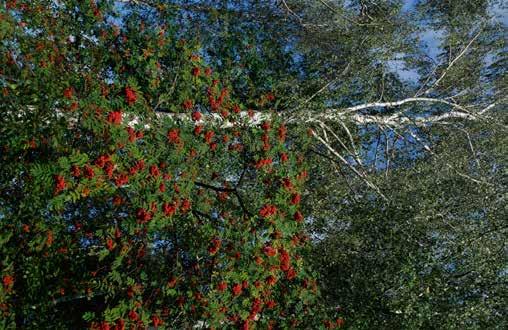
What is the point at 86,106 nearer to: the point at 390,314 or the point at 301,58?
the point at 390,314

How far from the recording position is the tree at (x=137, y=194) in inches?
303

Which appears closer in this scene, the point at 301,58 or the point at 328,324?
the point at 328,324

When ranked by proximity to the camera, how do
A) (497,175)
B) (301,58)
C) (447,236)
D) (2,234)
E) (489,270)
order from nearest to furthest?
(2,234) < (489,270) < (447,236) < (497,175) < (301,58)

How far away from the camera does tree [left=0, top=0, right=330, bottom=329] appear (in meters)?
7.69

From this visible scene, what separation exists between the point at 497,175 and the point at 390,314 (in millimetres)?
6859

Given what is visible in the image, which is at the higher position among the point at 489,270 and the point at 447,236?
the point at 447,236

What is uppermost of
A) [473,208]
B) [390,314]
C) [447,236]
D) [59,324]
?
[473,208]

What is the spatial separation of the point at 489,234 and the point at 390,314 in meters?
2.72

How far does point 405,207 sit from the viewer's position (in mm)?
11992

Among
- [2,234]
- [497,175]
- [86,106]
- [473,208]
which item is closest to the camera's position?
[86,106]

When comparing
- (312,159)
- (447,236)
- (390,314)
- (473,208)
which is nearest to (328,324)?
(390,314)

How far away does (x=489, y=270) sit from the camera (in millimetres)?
10516

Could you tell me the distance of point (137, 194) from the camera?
25.2 feet

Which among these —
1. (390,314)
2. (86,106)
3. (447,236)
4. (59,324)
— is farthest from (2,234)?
(447,236)
